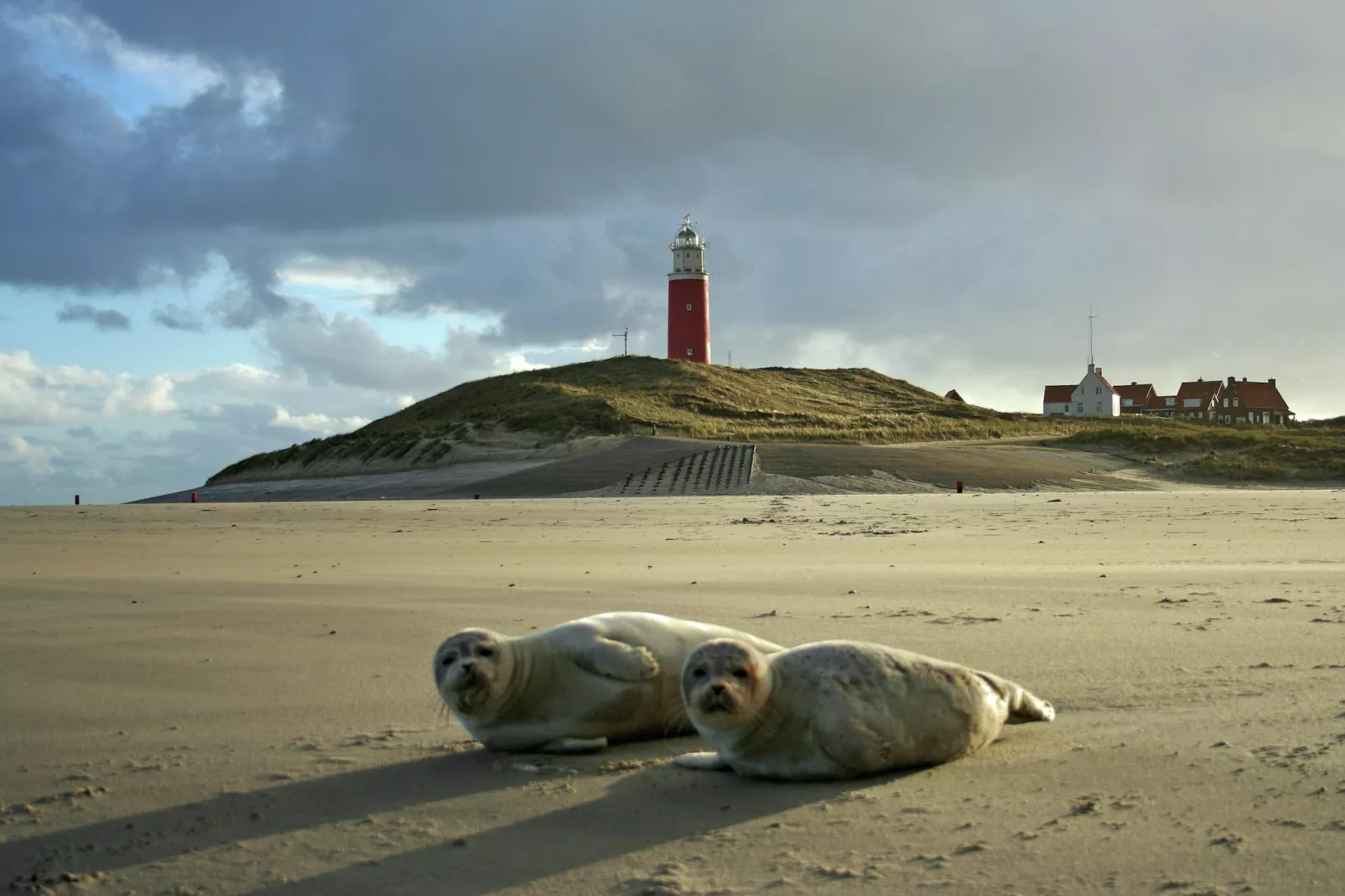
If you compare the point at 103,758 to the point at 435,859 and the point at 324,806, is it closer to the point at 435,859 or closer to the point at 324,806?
the point at 324,806

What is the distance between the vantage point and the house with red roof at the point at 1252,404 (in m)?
94.1

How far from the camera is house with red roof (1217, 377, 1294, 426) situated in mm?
94125

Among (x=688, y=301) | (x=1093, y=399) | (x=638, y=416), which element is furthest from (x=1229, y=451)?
(x=1093, y=399)

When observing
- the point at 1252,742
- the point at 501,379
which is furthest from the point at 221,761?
the point at 501,379

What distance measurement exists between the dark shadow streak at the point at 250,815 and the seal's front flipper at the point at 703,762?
25.3 inches

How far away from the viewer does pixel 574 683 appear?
5395 mm

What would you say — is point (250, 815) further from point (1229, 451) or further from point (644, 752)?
point (1229, 451)

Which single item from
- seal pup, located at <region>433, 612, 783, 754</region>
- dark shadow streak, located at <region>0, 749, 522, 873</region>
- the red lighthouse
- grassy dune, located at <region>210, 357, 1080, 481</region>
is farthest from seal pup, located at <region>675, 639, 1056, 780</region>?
the red lighthouse

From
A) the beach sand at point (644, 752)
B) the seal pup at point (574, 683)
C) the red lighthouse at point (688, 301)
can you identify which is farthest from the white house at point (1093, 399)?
the seal pup at point (574, 683)

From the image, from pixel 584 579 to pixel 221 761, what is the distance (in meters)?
5.74

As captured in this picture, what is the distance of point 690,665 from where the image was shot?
4691mm

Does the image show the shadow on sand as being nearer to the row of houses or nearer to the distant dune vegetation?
the distant dune vegetation

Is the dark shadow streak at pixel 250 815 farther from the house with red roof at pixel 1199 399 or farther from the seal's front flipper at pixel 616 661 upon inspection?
the house with red roof at pixel 1199 399

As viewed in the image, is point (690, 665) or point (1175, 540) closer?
point (690, 665)
